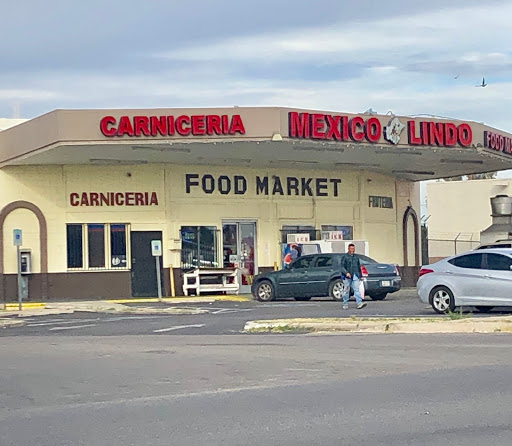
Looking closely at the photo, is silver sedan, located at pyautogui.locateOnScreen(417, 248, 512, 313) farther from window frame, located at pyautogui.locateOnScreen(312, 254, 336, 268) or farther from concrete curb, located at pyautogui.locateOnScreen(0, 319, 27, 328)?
concrete curb, located at pyautogui.locateOnScreen(0, 319, 27, 328)

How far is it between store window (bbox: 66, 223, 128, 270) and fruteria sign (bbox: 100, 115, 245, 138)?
217 inches

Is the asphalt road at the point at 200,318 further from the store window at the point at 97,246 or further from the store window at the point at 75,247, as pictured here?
the store window at the point at 75,247

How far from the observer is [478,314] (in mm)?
21500

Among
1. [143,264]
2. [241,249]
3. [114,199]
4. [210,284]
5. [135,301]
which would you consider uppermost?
[114,199]

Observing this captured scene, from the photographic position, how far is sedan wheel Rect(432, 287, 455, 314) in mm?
21578

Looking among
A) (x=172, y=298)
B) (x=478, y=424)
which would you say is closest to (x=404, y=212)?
(x=172, y=298)

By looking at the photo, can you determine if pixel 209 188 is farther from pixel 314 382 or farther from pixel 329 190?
pixel 314 382

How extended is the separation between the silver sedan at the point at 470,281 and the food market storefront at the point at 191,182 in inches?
349

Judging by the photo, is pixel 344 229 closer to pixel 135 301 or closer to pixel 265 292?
pixel 265 292

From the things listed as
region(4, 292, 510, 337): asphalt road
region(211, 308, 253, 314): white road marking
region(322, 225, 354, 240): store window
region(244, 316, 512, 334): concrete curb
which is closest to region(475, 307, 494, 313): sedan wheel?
region(4, 292, 510, 337): asphalt road

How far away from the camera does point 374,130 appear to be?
102ft

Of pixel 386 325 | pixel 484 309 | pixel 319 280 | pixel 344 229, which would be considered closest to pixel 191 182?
pixel 344 229

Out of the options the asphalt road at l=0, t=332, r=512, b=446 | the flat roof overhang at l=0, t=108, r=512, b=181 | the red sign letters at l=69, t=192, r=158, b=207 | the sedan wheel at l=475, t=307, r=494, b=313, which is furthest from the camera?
the red sign letters at l=69, t=192, r=158, b=207

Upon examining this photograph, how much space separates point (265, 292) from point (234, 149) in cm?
474
